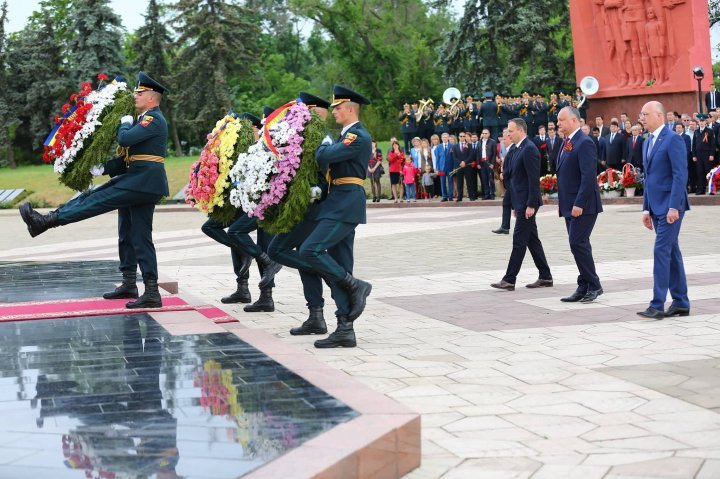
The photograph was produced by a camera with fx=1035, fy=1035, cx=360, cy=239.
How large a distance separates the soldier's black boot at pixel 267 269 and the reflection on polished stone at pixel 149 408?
2275mm

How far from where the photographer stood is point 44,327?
8.34 meters

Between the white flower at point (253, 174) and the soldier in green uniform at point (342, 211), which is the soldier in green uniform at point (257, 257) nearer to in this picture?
the white flower at point (253, 174)

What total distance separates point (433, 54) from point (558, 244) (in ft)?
148

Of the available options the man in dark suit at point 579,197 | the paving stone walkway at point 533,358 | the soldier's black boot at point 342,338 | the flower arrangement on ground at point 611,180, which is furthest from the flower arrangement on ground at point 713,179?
the soldier's black boot at point 342,338

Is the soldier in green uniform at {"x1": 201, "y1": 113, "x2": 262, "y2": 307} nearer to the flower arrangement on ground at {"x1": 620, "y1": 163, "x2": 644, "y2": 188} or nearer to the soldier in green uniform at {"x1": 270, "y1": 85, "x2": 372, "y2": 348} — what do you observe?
the soldier in green uniform at {"x1": 270, "y1": 85, "x2": 372, "y2": 348}

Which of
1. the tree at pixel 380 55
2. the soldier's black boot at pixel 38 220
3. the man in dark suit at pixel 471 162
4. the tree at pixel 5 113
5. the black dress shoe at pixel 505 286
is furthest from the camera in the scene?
the tree at pixel 5 113

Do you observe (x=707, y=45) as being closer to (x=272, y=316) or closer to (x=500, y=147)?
(x=500, y=147)

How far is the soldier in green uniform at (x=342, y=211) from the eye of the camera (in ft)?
25.2

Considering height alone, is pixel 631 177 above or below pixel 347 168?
below

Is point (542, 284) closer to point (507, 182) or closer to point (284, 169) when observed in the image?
point (507, 182)

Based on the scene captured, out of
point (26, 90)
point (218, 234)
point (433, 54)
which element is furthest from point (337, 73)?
point (218, 234)

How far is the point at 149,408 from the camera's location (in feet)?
17.3

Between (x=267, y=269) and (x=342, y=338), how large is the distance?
2417 millimetres

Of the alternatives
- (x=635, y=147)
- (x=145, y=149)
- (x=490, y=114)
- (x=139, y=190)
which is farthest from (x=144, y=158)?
(x=490, y=114)
